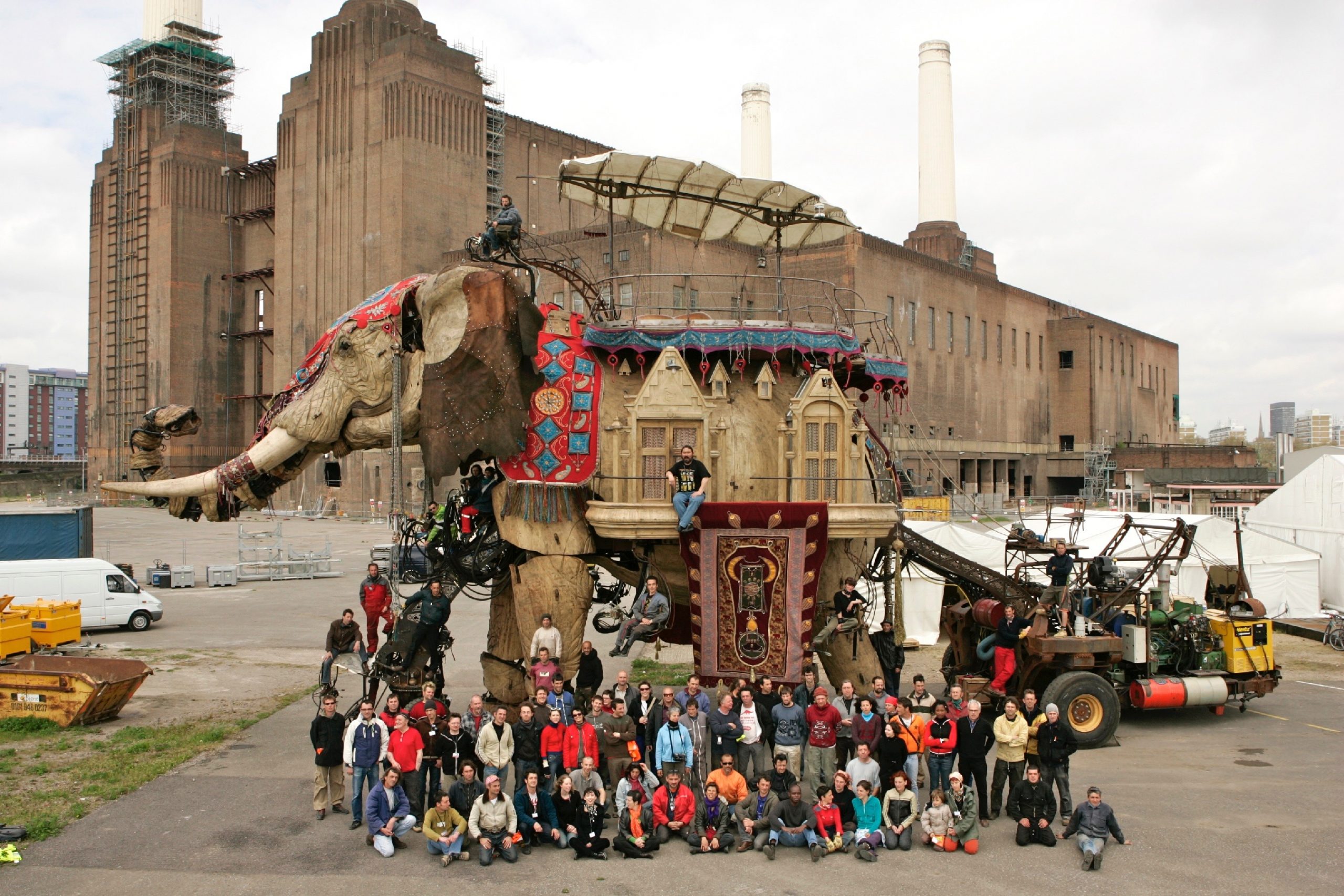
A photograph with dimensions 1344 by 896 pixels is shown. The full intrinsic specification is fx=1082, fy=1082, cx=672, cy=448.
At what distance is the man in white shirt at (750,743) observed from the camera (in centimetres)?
1123

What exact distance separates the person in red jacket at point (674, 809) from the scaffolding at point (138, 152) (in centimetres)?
8357

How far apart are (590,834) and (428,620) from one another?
3.84 meters

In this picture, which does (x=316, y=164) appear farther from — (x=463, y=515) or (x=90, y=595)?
(x=463, y=515)

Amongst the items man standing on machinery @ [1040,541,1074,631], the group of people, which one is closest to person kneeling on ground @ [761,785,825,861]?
the group of people

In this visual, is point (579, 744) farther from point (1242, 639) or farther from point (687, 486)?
point (1242, 639)

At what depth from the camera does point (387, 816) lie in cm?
1016

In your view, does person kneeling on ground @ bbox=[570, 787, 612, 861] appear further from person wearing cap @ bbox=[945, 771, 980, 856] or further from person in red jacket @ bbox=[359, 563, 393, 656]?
person in red jacket @ bbox=[359, 563, 393, 656]

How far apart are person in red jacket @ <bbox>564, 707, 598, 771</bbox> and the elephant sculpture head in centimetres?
331

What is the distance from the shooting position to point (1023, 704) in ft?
38.2

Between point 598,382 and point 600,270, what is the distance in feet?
161

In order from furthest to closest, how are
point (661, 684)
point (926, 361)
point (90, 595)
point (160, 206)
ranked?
point (160, 206)
point (926, 361)
point (90, 595)
point (661, 684)

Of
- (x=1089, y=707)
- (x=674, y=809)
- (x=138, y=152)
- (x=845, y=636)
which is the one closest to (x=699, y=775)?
(x=674, y=809)

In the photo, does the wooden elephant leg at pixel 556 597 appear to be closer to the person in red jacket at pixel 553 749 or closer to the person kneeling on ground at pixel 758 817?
the person in red jacket at pixel 553 749

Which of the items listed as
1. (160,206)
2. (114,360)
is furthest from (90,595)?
(114,360)
